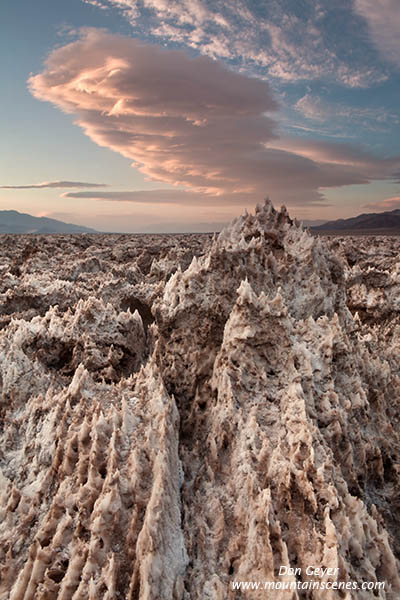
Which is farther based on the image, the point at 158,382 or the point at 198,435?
the point at 158,382

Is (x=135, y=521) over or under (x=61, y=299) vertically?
under

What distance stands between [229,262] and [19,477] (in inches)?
129

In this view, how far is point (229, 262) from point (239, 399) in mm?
1860

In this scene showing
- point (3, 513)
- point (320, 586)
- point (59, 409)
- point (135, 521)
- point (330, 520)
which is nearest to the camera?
point (320, 586)

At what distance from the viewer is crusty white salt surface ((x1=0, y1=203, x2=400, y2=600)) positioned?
2.65 meters

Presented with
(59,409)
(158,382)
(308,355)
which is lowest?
(59,409)

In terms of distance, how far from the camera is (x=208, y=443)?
11.5ft

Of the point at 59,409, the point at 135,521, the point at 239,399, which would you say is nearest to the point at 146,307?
the point at 59,409

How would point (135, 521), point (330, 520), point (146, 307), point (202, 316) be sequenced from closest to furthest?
point (330, 520) < point (135, 521) < point (202, 316) < point (146, 307)

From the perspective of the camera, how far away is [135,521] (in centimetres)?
276

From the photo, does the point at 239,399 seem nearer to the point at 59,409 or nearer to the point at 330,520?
the point at 330,520

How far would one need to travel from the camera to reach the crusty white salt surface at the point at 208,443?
Answer: 265 centimetres

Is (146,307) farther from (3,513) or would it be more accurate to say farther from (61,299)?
(3,513)

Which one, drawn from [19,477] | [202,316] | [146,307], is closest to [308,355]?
[202,316]
